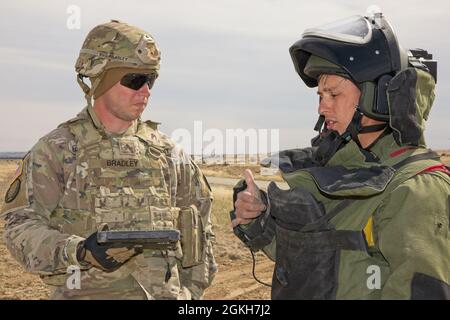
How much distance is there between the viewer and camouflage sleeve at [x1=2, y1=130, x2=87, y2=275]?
3.50 metres

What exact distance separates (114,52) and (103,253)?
1.52 meters

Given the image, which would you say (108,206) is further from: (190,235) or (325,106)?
(325,106)

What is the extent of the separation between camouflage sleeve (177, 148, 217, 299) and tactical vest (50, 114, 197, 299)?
0.03 metres

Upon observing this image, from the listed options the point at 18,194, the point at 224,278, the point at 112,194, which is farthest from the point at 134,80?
the point at 224,278

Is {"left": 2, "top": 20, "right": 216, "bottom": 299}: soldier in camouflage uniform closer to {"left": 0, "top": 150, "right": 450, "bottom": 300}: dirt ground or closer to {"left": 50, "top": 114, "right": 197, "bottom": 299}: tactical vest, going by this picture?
{"left": 50, "top": 114, "right": 197, "bottom": 299}: tactical vest

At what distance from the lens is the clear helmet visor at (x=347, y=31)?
315 centimetres

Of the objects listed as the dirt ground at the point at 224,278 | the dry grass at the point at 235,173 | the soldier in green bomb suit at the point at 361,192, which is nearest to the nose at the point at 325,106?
the soldier in green bomb suit at the point at 361,192

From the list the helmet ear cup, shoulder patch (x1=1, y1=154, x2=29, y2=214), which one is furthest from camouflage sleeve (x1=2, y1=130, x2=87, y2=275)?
the helmet ear cup

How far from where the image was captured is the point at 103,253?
3369mm

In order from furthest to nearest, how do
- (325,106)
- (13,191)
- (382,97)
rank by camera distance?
(13,191) < (325,106) < (382,97)

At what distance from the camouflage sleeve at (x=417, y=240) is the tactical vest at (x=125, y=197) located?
174 cm

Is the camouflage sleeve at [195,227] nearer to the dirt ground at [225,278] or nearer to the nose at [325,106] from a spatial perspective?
the nose at [325,106]
